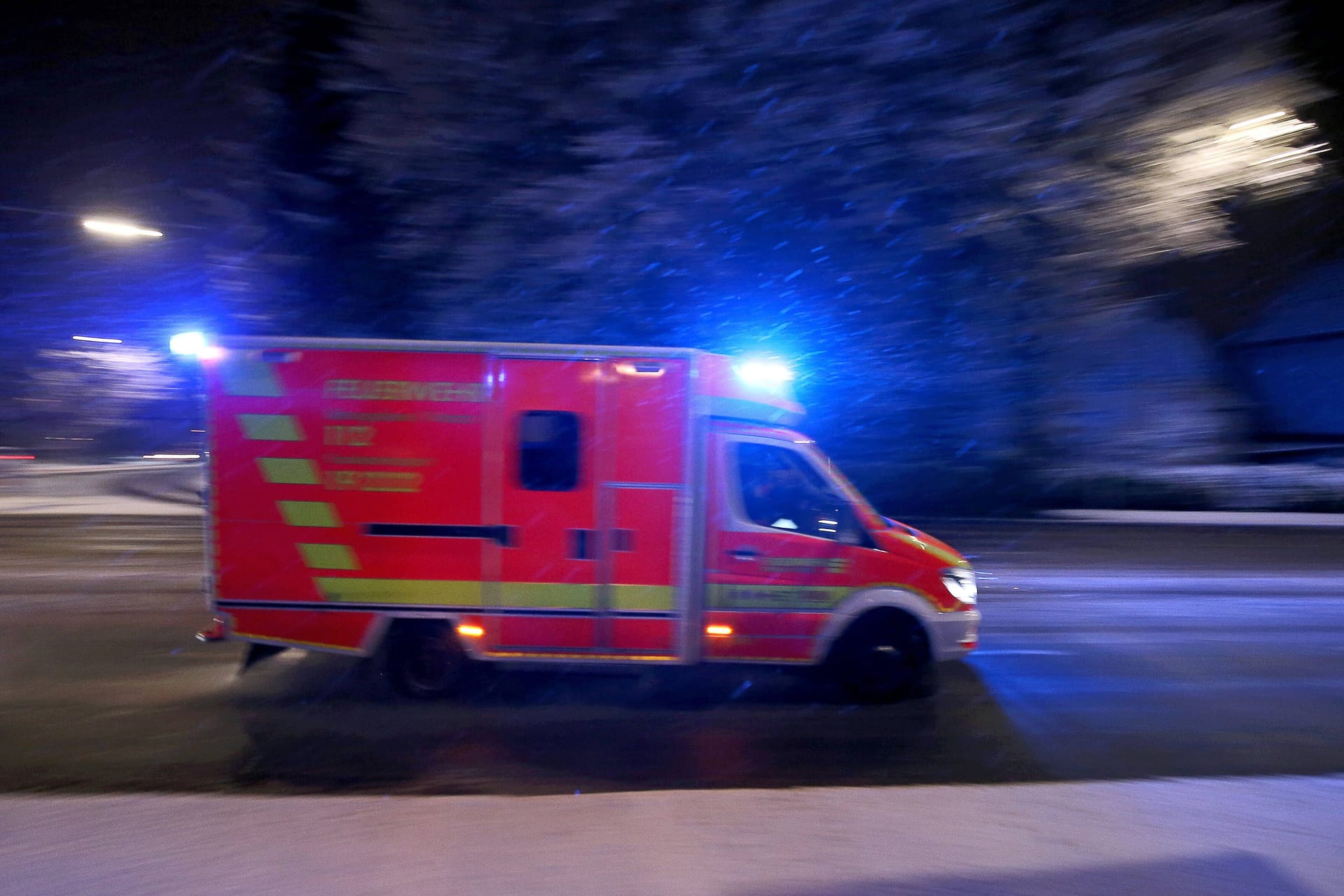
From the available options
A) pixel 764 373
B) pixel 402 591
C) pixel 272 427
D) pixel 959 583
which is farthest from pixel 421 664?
pixel 959 583

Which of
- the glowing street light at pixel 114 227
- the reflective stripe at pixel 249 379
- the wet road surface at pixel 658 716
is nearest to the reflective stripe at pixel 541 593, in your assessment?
the wet road surface at pixel 658 716

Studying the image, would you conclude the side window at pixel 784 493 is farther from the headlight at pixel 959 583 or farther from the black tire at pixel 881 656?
the headlight at pixel 959 583

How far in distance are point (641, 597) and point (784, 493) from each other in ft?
4.11

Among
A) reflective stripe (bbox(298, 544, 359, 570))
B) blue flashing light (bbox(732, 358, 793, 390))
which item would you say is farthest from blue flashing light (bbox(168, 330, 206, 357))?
blue flashing light (bbox(732, 358, 793, 390))

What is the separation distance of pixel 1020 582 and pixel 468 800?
8.40 m

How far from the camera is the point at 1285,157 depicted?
1186 cm

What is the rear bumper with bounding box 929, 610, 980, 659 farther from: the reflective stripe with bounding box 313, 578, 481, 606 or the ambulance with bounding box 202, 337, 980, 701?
the reflective stripe with bounding box 313, 578, 481, 606

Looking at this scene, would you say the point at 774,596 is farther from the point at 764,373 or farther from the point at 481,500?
the point at 481,500

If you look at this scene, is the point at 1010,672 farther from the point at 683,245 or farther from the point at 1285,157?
the point at 1285,157

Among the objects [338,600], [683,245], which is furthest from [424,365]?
[683,245]

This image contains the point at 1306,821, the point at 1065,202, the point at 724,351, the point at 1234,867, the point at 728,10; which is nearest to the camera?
the point at 1234,867

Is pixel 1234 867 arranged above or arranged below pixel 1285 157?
Result: below

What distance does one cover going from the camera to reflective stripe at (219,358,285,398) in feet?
19.4

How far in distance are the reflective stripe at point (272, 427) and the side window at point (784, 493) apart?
9.73 ft
